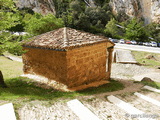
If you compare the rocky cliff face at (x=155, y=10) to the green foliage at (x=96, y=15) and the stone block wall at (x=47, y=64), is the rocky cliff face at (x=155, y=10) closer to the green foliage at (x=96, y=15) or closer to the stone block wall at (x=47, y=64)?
the green foliage at (x=96, y=15)

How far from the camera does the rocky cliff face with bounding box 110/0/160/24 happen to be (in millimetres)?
42047

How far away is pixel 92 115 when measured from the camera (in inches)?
170

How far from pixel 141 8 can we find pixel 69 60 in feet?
163

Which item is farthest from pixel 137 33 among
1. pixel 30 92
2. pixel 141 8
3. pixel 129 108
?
pixel 30 92

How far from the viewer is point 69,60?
21.5 ft

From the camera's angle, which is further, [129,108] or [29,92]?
[29,92]

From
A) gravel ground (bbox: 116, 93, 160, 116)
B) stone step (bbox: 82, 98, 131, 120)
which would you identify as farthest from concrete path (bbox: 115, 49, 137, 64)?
stone step (bbox: 82, 98, 131, 120)

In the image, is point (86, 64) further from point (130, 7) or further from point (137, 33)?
point (130, 7)

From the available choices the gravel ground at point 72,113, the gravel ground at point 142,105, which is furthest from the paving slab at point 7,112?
the gravel ground at point 142,105

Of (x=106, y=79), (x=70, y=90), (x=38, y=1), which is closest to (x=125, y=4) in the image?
(x=38, y=1)

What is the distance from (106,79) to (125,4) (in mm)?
46439

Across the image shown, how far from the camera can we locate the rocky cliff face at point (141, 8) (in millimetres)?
42047

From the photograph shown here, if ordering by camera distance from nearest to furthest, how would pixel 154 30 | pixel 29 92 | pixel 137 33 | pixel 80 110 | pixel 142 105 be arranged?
pixel 80 110 < pixel 142 105 < pixel 29 92 < pixel 137 33 < pixel 154 30

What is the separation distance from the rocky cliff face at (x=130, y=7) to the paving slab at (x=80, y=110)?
4755 centimetres
